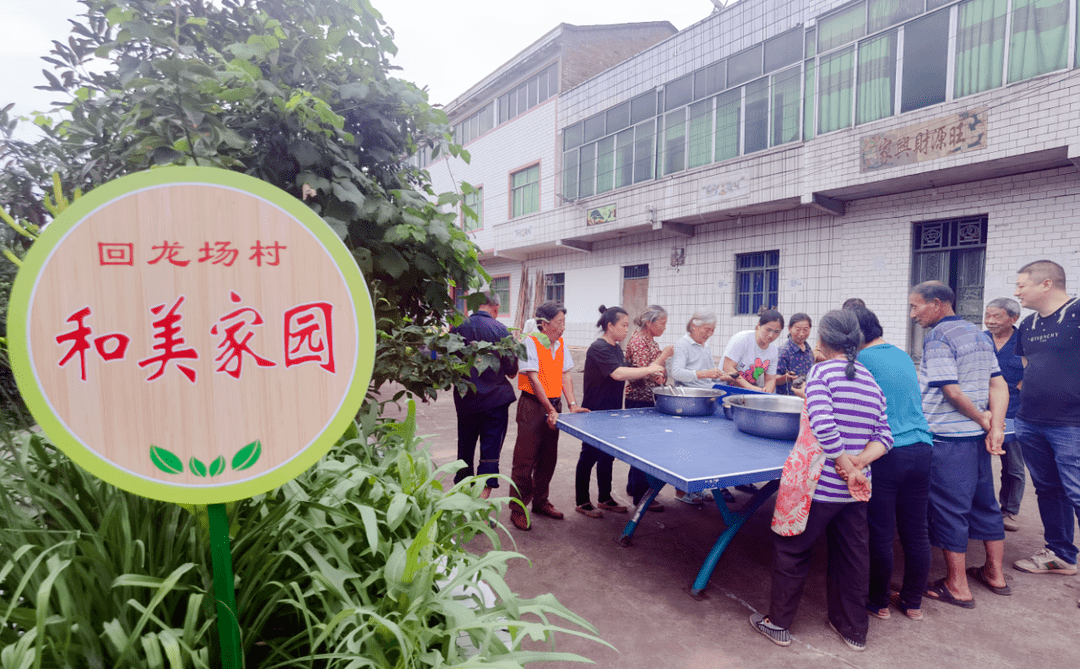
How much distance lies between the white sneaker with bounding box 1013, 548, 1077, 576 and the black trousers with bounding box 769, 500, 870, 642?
1626 mm

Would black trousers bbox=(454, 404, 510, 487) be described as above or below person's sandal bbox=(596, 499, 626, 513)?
above

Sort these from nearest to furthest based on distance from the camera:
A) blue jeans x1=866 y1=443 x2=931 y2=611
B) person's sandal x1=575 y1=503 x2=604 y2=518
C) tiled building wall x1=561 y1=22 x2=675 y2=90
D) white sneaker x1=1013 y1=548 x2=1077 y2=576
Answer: blue jeans x1=866 y1=443 x2=931 y2=611, white sneaker x1=1013 y1=548 x2=1077 y2=576, person's sandal x1=575 y1=503 x2=604 y2=518, tiled building wall x1=561 y1=22 x2=675 y2=90

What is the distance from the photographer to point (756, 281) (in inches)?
429

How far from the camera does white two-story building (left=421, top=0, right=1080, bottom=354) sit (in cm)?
731

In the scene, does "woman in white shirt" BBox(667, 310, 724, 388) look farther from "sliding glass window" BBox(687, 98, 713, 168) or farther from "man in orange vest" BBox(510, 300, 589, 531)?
"sliding glass window" BBox(687, 98, 713, 168)

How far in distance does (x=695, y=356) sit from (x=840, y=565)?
2.20 meters

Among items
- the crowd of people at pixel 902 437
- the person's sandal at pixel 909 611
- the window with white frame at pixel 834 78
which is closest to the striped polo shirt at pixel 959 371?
the crowd of people at pixel 902 437

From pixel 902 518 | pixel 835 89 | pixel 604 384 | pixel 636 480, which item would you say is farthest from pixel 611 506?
pixel 835 89

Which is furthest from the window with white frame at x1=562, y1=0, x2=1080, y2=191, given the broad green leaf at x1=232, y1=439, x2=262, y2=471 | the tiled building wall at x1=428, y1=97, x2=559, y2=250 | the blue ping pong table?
the broad green leaf at x1=232, y1=439, x2=262, y2=471

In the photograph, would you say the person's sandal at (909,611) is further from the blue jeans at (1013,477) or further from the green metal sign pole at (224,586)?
the green metal sign pole at (224,586)

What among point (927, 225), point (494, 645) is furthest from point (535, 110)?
point (494, 645)

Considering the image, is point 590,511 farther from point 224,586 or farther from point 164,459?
point 164,459

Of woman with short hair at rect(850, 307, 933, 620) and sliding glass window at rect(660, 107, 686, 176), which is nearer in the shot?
woman with short hair at rect(850, 307, 933, 620)

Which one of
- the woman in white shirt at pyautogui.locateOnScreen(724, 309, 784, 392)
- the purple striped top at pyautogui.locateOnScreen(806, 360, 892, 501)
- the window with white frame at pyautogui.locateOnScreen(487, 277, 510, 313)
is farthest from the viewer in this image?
the window with white frame at pyautogui.locateOnScreen(487, 277, 510, 313)
